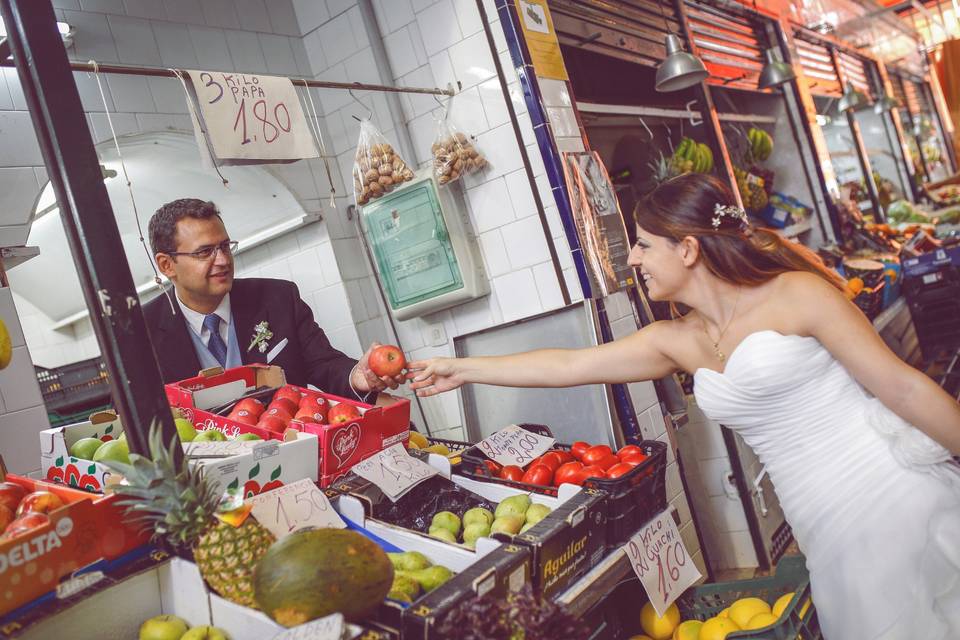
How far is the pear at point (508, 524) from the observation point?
219 cm

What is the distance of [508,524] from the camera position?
220 centimetres

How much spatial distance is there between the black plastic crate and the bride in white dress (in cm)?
28

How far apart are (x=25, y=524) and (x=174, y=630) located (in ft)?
1.38

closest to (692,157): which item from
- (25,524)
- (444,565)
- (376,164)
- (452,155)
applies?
(452,155)

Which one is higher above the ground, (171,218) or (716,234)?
(171,218)

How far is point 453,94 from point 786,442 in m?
2.72

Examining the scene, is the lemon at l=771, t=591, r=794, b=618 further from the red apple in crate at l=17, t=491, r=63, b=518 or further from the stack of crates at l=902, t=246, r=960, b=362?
the stack of crates at l=902, t=246, r=960, b=362

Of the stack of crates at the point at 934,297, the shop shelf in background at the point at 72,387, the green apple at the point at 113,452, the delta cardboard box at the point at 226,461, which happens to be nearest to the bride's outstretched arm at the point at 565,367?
the delta cardboard box at the point at 226,461

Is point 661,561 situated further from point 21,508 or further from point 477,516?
point 21,508

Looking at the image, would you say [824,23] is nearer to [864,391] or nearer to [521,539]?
[864,391]

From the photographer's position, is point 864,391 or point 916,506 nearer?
point 916,506

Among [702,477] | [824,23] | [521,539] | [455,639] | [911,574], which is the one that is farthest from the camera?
[824,23]

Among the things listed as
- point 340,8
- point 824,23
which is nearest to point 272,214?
point 340,8

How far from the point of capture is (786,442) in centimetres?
232
